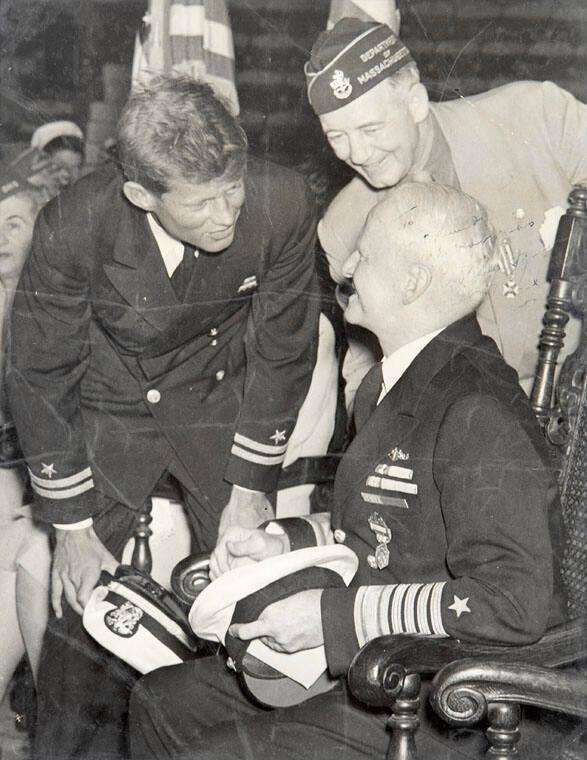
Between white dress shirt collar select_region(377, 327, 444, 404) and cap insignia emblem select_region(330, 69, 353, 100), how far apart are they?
366mm

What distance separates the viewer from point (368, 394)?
188 cm

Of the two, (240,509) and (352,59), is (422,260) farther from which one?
(240,509)

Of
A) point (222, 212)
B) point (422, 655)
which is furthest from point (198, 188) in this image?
point (422, 655)

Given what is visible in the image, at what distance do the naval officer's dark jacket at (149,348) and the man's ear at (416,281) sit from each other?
0.69ft

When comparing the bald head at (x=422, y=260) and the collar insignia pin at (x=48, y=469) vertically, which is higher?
the bald head at (x=422, y=260)

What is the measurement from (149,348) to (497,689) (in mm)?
735

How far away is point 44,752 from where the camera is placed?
208 cm

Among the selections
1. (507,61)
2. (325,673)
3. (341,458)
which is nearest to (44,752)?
(325,673)

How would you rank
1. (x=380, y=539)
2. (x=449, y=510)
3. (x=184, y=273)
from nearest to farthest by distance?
(x=449, y=510) < (x=380, y=539) < (x=184, y=273)

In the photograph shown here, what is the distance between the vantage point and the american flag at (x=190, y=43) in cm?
187

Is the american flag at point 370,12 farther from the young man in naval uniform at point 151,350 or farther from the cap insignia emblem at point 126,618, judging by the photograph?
the cap insignia emblem at point 126,618

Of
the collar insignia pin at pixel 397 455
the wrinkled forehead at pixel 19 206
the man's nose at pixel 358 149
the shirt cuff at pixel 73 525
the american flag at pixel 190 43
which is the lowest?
the shirt cuff at pixel 73 525

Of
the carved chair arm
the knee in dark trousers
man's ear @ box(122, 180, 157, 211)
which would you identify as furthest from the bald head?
the knee in dark trousers

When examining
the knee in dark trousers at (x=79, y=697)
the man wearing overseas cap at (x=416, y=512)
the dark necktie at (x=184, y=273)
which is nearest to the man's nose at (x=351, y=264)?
the man wearing overseas cap at (x=416, y=512)
